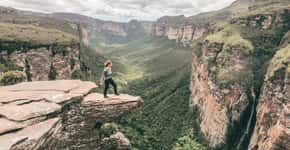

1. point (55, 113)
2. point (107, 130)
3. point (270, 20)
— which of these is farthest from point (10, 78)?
point (270, 20)

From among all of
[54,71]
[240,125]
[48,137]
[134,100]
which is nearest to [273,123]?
[240,125]

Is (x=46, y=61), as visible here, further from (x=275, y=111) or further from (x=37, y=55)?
(x=275, y=111)

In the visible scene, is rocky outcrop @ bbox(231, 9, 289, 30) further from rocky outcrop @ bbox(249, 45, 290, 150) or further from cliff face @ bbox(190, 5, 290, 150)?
rocky outcrop @ bbox(249, 45, 290, 150)

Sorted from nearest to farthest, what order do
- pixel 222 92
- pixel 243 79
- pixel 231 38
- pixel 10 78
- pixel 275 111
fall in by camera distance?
pixel 10 78
pixel 275 111
pixel 222 92
pixel 243 79
pixel 231 38

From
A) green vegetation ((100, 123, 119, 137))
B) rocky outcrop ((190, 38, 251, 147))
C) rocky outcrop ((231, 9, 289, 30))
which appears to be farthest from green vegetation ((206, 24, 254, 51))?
green vegetation ((100, 123, 119, 137))

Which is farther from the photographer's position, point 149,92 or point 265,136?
point 149,92

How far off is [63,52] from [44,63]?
1319 centimetres

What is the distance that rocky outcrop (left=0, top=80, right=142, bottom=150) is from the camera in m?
17.8

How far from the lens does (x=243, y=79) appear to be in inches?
4158

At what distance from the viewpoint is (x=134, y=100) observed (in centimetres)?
2675

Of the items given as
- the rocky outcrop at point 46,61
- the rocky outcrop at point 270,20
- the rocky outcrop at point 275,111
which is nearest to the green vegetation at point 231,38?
the rocky outcrop at point 270,20

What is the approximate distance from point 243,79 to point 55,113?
94.7 m

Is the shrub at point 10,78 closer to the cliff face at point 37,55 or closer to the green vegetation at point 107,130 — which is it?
the green vegetation at point 107,130

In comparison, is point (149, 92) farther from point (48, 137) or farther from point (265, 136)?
point (48, 137)
